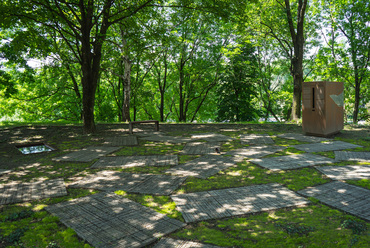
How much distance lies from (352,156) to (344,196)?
2.78 m

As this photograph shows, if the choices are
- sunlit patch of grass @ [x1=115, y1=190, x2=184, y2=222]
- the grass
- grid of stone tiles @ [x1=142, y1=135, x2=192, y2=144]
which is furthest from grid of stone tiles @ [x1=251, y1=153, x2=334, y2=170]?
grid of stone tiles @ [x1=142, y1=135, x2=192, y2=144]

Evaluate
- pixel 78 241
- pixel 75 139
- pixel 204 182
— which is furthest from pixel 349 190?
pixel 75 139

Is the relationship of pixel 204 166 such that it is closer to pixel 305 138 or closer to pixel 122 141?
pixel 122 141

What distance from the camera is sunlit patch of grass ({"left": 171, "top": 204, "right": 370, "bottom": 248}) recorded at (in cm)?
272

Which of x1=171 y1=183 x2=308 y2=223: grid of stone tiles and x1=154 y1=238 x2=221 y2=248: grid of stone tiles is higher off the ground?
x1=171 y1=183 x2=308 y2=223: grid of stone tiles

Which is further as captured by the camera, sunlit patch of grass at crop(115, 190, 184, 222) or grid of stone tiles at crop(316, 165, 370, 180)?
grid of stone tiles at crop(316, 165, 370, 180)

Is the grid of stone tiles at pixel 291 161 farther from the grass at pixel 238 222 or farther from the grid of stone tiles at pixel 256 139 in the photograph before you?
the grid of stone tiles at pixel 256 139

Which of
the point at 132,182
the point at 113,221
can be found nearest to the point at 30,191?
the point at 132,182

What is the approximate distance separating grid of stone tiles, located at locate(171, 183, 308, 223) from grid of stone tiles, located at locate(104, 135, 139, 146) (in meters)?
4.55

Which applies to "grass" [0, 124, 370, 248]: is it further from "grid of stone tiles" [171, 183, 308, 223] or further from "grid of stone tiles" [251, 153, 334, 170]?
"grid of stone tiles" [251, 153, 334, 170]

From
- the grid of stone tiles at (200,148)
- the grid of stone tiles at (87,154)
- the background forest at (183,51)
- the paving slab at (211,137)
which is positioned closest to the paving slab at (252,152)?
the grid of stone tiles at (200,148)

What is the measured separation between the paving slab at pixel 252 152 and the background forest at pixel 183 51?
541cm

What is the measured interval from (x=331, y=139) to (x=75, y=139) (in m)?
8.60

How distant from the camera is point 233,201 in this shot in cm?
377
